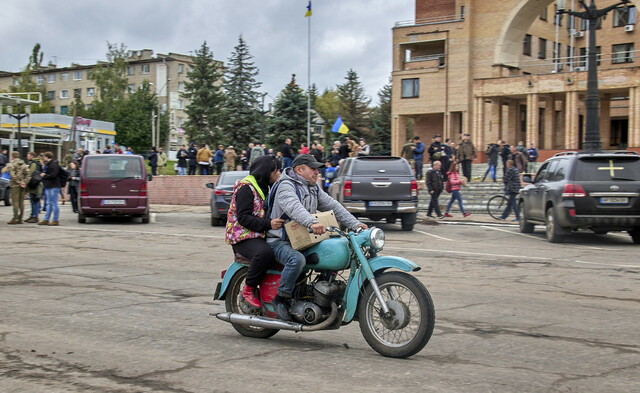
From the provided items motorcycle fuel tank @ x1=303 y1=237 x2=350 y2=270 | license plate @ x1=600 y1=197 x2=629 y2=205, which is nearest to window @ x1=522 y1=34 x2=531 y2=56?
license plate @ x1=600 y1=197 x2=629 y2=205

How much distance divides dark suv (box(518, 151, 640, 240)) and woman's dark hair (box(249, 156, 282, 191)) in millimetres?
9916

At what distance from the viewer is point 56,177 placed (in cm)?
1794

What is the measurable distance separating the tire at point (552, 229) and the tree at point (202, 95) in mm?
55070

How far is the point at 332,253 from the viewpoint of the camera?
221 inches

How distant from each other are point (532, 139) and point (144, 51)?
79.5 m

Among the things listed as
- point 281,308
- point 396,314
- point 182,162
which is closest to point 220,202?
point 281,308

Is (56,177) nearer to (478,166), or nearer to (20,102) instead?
(20,102)

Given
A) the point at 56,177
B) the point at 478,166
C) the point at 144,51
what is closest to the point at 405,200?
the point at 56,177

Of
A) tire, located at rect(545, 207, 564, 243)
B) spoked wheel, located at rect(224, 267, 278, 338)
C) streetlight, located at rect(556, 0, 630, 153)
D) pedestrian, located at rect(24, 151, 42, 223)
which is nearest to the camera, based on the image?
spoked wheel, located at rect(224, 267, 278, 338)

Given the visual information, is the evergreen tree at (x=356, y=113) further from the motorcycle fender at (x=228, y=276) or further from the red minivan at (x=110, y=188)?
the motorcycle fender at (x=228, y=276)

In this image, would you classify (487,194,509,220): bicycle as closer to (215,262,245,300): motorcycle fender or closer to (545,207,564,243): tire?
(545,207,564,243): tire

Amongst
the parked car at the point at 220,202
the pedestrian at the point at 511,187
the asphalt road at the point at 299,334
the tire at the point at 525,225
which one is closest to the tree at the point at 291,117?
the pedestrian at the point at 511,187

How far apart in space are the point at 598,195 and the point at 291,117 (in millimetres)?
36698

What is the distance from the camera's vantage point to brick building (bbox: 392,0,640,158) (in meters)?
46.4
